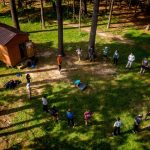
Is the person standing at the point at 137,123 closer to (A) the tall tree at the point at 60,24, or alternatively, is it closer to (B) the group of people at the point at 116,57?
(B) the group of people at the point at 116,57

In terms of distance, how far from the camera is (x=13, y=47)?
23297mm

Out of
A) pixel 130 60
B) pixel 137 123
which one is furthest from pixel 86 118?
pixel 130 60

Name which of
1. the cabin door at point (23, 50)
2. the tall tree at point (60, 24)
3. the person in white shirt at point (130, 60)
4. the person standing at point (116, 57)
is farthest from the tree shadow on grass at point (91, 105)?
the cabin door at point (23, 50)

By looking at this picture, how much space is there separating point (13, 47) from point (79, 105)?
348 inches

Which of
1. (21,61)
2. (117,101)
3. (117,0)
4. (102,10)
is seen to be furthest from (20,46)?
(117,0)

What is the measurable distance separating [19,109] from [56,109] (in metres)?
3.01

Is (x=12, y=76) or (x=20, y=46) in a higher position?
(x=20, y=46)

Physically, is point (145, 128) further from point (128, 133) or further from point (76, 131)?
point (76, 131)

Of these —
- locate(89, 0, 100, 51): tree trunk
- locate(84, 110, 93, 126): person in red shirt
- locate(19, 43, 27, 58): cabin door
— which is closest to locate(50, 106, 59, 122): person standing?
locate(84, 110, 93, 126): person in red shirt

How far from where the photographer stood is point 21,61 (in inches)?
965

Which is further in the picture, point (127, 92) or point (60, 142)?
point (127, 92)

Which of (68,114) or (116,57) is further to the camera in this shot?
(116,57)

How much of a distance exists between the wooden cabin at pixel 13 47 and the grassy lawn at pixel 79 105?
4.16ft

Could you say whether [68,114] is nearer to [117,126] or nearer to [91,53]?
[117,126]
